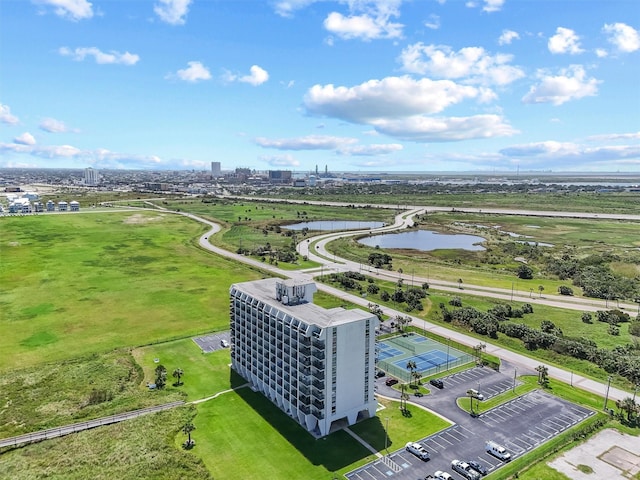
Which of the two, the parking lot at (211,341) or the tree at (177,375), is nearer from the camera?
the tree at (177,375)

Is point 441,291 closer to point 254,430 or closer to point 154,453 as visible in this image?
point 254,430

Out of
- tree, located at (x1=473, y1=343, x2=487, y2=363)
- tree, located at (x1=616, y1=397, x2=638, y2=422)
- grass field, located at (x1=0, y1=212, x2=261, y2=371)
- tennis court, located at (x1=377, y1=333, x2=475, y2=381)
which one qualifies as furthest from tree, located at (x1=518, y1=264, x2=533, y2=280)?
grass field, located at (x1=0, y1=212, x2=261, y2=371)

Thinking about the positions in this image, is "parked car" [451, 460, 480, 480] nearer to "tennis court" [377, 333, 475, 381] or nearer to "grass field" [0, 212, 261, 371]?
"tennis court" [377, 333, 475, 381]

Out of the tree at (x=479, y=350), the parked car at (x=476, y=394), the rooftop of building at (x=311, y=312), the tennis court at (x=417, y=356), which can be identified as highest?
the rooftop of building at (x=311, y=312)

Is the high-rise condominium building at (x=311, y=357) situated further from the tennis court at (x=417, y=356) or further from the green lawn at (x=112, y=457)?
the tennis court at (x=417, y=356)

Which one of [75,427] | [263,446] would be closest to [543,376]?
[263,446]

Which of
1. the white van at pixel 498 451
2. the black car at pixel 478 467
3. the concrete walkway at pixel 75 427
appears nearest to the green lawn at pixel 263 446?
the concrete walkway at pixel 75 427

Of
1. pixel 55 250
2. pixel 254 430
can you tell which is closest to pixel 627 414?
pixel 254 430

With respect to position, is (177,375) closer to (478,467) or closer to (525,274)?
(478,467)
